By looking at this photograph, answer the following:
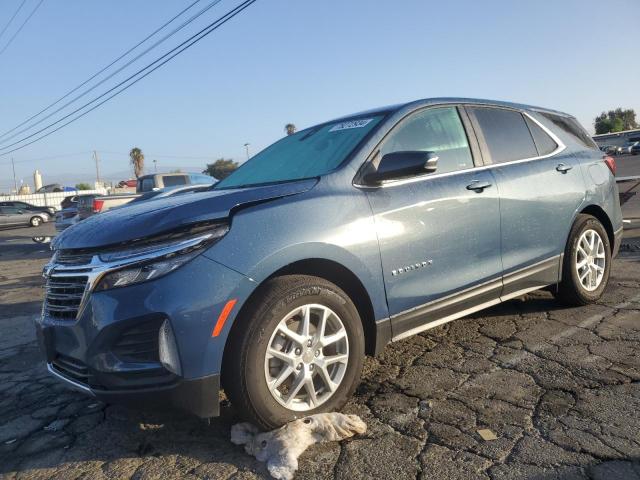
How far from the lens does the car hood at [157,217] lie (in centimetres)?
258

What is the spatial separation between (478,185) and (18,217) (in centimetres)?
2853

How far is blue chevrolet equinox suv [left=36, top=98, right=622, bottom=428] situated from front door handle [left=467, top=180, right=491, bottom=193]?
1 centimetres

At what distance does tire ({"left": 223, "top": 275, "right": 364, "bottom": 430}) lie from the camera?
2568mm

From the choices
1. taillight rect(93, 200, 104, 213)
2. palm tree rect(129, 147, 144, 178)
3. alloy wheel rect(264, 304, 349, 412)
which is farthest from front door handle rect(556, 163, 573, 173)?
palm tree rect(129, 147, 144, 178)

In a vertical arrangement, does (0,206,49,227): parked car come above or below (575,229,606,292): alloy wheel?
above

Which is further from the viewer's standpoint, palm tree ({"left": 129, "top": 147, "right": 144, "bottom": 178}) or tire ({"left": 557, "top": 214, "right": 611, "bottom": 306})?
palm tree ({"left": 129, "top": 147, "right": 144, "bottom": 178})

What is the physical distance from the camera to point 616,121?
93438 millimetres

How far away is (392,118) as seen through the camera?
11.5 feet

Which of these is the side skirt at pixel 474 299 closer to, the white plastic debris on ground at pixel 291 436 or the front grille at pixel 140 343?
the white plastic debris on ground at pixel 291 436

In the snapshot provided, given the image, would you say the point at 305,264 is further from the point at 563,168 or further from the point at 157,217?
the point at 563,168

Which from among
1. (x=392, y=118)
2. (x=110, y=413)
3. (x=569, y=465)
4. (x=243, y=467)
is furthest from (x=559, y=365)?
(x=110, y=413)

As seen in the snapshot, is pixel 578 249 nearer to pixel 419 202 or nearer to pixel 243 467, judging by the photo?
pixel 419 202

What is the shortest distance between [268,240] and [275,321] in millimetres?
403

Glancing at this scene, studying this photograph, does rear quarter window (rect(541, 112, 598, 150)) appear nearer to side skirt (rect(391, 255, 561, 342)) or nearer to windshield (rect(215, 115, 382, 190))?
side skirt (rect(391, 255, 561, 342))
